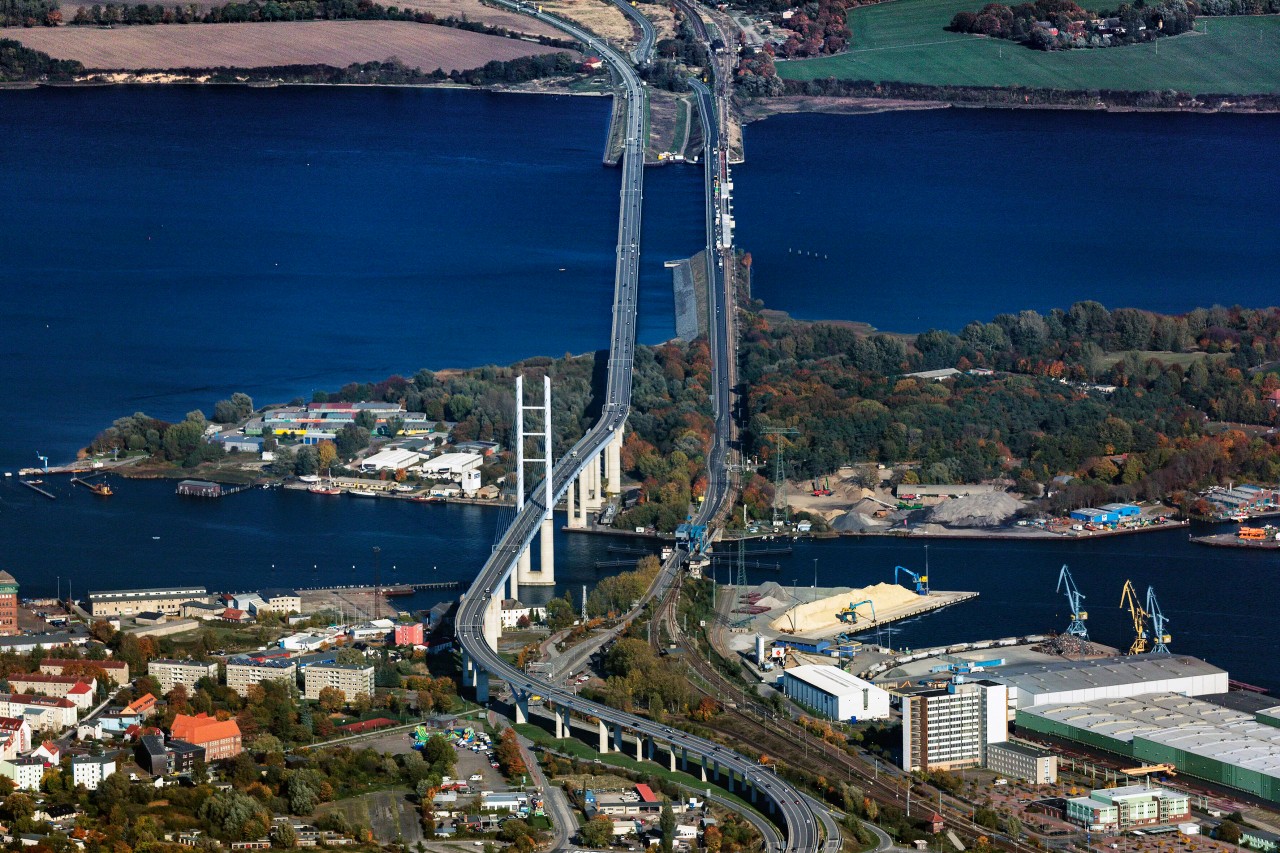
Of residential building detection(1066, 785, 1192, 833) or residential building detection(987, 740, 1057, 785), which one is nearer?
residential building detection(1066, 785, 1192, 833)

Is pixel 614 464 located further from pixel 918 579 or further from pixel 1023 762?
pixel 1023 762

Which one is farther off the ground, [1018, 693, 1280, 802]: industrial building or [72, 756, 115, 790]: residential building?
[72, 756, 115, 790]: residential building

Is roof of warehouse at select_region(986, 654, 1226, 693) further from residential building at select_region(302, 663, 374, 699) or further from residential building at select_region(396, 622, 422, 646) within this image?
residential building at select_region(302, 663, 374, 699)

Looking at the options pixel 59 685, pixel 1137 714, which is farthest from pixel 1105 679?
pixel 59 685

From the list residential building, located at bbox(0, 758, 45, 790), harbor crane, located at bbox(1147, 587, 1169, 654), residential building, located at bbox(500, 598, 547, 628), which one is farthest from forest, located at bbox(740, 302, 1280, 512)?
residential building, located at bbox(0, 758, 45, 790)

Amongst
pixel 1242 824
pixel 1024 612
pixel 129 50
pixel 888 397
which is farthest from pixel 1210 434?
pixel 129 50

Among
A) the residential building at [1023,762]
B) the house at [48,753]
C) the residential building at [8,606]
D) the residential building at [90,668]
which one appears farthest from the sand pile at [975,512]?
the house at [48,753]

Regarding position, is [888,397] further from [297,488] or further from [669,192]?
[669,192]

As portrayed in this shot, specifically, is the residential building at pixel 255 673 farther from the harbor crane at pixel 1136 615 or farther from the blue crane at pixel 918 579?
the harbor crane at pixel 1136 615
